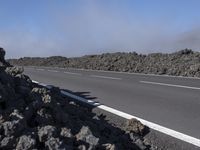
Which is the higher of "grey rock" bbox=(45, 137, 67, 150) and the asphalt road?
"grey rock" bbox=(45, 137, 67, 150)

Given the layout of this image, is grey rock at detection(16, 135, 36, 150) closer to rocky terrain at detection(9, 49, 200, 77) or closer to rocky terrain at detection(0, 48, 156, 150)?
rocky terrain at detection(0, 48, 156, 150)

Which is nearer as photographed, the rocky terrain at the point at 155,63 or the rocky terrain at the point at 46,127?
the rocky terrain at the point at 46,127

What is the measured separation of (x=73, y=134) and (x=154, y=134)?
2.70m

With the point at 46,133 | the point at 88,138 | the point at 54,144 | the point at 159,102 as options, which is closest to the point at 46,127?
the point at 46,133

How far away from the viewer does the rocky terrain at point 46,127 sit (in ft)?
18.2

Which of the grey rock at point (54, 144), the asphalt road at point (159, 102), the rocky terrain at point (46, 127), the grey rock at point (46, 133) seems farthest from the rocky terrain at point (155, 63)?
the grey rock at point (54, 144)

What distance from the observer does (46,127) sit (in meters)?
5.79

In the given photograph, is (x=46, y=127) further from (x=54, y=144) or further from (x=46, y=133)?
(x=54, y=144)

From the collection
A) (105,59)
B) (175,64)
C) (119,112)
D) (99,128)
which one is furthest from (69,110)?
(105,59)

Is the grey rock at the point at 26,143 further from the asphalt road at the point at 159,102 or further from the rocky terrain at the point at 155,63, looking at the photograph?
the rocky terrain at the point at 155,63

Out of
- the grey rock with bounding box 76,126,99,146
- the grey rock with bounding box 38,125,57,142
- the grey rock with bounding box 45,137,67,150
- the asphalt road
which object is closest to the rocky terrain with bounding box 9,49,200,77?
the asphalt road

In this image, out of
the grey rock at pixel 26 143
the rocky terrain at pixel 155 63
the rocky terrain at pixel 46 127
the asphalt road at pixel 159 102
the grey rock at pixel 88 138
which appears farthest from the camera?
the rocky terrain at pixel 155 63

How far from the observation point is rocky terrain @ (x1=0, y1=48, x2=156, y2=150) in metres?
5.55

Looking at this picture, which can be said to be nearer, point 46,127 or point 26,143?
point 26,143
